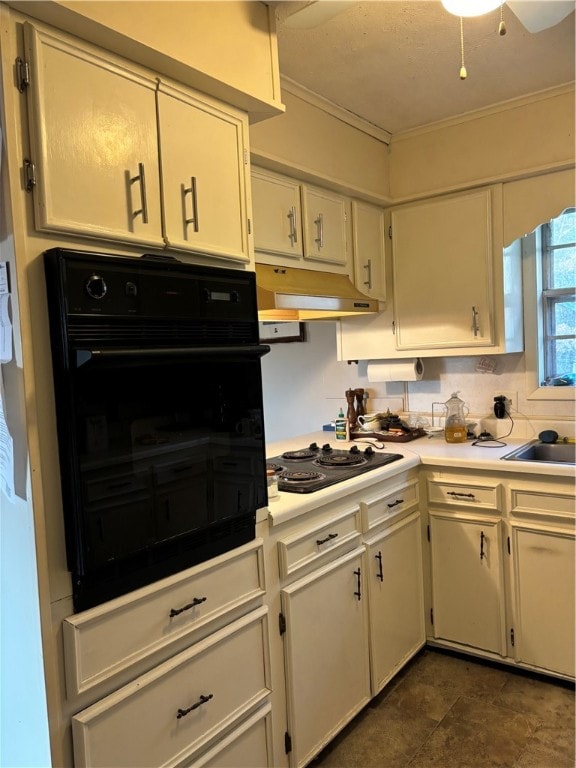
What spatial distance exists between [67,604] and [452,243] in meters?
2.40

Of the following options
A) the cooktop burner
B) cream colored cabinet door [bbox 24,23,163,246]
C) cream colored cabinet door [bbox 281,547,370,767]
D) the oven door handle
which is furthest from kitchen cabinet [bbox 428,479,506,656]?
cream colored cabinet door [bbox 24,23,163,246]

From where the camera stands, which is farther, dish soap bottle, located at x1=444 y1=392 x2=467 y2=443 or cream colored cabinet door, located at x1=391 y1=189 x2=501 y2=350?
dish soap bottle, located at x1=444 y1=392 x2=467 y2=443

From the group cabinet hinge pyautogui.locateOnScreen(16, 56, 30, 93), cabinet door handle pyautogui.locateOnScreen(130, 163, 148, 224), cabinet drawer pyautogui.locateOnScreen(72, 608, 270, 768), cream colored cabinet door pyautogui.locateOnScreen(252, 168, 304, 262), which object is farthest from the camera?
cream colored cabinet door pyautogui.locateOnScreen(252, 168, 304, 262)

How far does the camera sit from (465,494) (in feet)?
8.30

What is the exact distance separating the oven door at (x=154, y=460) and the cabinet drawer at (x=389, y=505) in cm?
68

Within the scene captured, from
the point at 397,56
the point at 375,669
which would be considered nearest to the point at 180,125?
the point at 397,56

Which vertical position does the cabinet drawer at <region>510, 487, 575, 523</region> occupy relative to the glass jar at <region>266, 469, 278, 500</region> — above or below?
below

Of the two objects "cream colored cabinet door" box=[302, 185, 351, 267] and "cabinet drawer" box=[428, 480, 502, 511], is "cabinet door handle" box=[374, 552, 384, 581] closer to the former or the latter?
"cabinet drawer" box=[428, 480, 502, 511]

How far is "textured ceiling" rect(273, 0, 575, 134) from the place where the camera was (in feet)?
6.25

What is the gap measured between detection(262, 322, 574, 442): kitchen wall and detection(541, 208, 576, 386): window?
0.16 meters

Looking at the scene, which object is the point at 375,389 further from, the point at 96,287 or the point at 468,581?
the point at 96,287

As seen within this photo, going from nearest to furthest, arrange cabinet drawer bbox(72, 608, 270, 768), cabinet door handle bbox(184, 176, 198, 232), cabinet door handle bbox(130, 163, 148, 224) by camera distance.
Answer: cabinet drawer bbox(72, 608, 270, 768), cabinet door handle bbox(130, 163, 148, 224), cabinet door handle bbox(184, 176, 198, 232)

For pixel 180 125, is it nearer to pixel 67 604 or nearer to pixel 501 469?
pixel 67 604

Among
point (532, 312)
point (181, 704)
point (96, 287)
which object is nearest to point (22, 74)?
point (96, 287)
